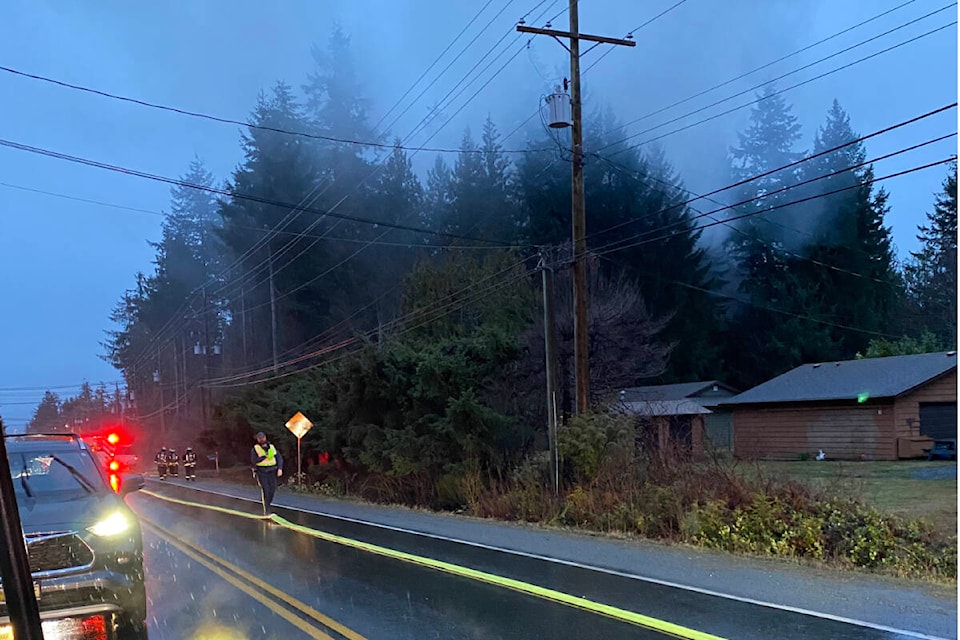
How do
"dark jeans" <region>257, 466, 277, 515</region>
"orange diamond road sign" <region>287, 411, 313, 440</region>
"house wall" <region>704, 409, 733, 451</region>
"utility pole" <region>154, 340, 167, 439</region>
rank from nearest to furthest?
1. "dark jeans" <region>257, 466, 277, 515</region>
2. "orange diamond road sign" <region>287, 411, 313, 440</region>
3. "house wall" <region>704, 409, 733, 451</region>
4. "utility pole" <region>154, 340, 167, 439</region>

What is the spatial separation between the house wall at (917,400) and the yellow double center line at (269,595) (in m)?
27.6

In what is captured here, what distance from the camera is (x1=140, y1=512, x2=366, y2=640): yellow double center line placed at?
7.72 metres

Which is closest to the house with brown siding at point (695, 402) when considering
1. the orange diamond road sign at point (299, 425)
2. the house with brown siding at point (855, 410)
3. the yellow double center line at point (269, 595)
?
the house with brown siding at point (855, 410)

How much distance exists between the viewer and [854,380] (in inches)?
1364

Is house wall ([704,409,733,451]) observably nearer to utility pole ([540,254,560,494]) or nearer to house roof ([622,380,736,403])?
house roof ([622,380,736,403])

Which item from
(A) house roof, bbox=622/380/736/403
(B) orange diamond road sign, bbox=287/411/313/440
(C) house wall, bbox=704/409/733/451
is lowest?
(C) house wall, bbox=704/409/733/451

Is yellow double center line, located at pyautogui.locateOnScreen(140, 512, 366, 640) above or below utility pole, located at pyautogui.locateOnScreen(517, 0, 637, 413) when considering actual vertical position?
below

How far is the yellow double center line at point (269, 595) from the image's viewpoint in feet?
25.3

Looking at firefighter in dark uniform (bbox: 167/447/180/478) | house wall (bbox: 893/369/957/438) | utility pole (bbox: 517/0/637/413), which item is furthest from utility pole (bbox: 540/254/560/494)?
firefighter in dark uniform (bbox: 167/447/180/478)

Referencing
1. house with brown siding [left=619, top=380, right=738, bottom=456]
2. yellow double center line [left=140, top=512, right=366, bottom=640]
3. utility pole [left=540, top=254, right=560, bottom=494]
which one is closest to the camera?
yellow double center line [left=140, top=512, right=366, bottom=640]

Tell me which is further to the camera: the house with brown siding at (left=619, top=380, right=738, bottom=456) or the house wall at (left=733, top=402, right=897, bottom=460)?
the house with brown siding at (left=619, top=380, right=738, bottom=456)

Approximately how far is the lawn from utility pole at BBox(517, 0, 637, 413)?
14.0 feet

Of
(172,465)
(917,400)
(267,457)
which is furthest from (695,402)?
(172,465)

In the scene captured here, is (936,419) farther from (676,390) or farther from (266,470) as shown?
(266,470)
